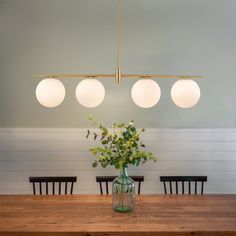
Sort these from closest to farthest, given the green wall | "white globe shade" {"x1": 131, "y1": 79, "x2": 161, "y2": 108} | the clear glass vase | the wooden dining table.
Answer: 1. the wooden dining table
2. "white globe shade" {"x1": 131, "y1": 79, "x2": 161, "y2": 108}
3. the clear glass vase
4. the green wall

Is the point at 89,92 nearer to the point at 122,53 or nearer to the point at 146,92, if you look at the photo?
the point at 146,92

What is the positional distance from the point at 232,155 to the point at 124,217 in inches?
64.2

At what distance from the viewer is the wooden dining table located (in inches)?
66.7

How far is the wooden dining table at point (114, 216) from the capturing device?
1.69 metres

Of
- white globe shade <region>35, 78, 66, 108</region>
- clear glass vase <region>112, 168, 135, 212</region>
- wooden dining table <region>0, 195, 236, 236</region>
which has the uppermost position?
white globe shade <region>35, 78, 66, 108</region>

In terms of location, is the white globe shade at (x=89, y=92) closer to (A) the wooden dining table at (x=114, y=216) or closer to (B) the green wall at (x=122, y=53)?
(A) the wooden dining table at (x=114, y=216)

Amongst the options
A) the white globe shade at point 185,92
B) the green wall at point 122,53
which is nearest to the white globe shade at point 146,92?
the white globe shade at point 185,92

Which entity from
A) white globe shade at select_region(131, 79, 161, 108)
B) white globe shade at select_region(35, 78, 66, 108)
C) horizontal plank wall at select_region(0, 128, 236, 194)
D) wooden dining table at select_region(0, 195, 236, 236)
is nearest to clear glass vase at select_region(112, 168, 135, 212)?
wooden dining table at select_region(0, 195, 236, 236)

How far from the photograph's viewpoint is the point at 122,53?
9.82 feet

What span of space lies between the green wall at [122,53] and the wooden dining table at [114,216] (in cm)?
100

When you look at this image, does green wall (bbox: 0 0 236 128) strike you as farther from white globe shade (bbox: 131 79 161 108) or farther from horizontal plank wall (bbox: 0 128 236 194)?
white globe shade (bbox: 131 79 161 108)

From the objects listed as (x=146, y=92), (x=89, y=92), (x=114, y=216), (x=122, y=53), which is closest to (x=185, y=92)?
(x=146, y=92)

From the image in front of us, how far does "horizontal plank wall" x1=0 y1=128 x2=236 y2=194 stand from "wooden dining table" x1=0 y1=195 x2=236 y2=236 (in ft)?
2.48

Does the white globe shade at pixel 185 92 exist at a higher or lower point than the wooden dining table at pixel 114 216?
higher
